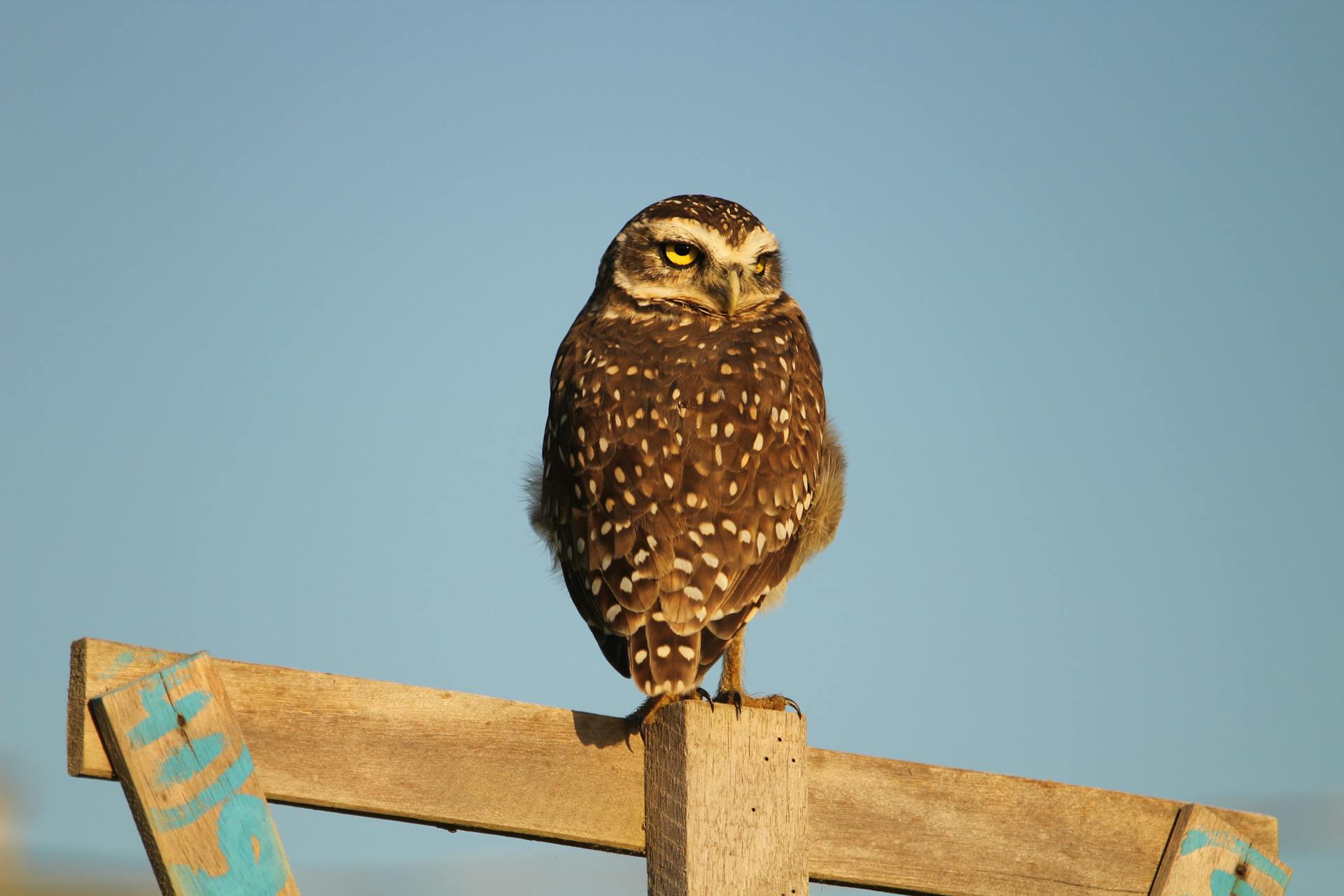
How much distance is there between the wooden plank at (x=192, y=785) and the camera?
114 inches

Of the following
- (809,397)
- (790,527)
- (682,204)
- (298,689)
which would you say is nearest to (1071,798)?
(790,527)

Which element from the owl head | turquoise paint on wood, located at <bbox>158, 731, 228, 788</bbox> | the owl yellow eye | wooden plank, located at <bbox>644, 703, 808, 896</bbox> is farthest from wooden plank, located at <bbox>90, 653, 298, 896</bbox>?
the owl yellow eye

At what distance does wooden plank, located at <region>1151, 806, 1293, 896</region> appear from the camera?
4375mm

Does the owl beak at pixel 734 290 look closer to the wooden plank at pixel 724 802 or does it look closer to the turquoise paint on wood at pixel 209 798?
the wooden plank at pixel 724 802

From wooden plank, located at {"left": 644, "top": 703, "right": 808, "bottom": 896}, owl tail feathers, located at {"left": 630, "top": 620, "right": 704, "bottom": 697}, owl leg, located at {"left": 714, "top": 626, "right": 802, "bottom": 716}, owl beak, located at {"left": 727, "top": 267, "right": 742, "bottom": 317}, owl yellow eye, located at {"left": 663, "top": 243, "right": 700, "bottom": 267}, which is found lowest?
wooden plank, located at {"left": 644, "top": 703, "right": 808, "bottom": 896}

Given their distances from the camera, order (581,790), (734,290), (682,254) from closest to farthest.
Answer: (581,790) < (734,290) < (682,254)

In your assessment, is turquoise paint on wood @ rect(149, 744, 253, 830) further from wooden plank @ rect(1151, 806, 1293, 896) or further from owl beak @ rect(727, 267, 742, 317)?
owl beak @ rect(727, 267, 742, 317)

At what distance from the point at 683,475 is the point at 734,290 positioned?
5.37 ft

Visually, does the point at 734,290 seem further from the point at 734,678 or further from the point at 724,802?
the point at 724,802

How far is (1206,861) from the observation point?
14.5ft

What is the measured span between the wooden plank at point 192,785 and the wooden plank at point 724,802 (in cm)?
100

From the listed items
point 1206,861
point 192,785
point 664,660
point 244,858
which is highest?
point 664,660

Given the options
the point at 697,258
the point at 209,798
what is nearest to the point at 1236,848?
the point at 209,798

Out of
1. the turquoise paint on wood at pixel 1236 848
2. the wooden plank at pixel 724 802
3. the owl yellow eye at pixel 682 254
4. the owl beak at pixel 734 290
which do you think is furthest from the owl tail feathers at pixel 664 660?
the owl yellow eye at pixel 682 254
